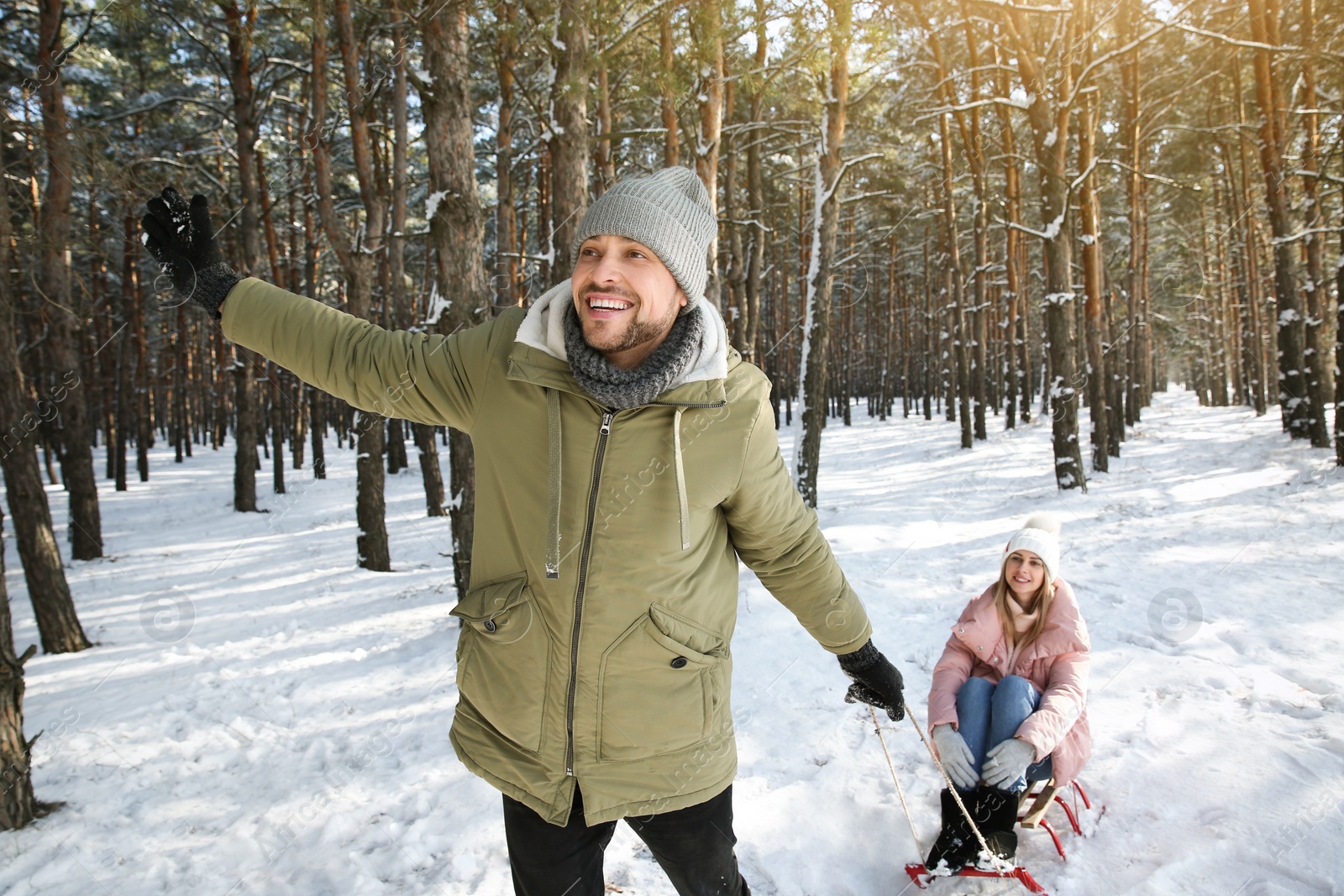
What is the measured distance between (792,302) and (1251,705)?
30135mm

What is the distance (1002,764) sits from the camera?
2900 mm

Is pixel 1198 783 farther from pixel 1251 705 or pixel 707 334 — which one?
pixel 707 334

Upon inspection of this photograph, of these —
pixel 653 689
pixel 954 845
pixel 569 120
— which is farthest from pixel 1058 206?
pixel 653 689

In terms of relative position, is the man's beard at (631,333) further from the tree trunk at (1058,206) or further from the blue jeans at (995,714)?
the tree trunk at (1058,206)

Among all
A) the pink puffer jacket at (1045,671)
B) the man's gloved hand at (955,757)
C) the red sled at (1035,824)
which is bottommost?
the red sled at (1035,824)

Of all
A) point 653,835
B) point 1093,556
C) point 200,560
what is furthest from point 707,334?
point 200,560

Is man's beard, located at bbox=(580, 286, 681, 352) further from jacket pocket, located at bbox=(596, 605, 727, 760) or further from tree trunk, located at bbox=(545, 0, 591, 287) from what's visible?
tree trunk, located at bbox=(545, 0, 591, 287)

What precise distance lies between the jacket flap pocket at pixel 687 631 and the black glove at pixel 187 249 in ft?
4.10

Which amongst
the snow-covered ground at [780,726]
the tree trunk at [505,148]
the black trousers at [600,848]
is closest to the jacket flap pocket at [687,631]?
the black trousers at [600,848]

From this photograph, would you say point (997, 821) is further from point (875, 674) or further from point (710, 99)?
point (710, 99)

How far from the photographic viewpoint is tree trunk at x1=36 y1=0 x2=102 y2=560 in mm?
7872

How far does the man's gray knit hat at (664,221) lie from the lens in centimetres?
175

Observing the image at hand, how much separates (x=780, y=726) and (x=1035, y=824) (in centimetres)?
145

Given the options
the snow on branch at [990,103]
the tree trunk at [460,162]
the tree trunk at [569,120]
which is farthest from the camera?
the snow on branch at [990,103]
